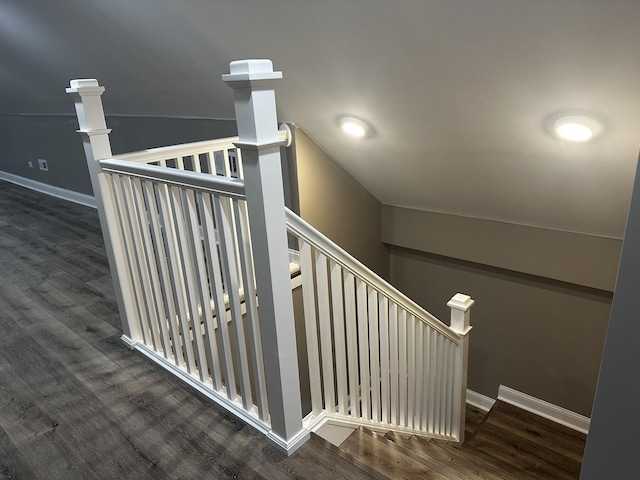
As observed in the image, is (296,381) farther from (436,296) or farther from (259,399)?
(436,296)

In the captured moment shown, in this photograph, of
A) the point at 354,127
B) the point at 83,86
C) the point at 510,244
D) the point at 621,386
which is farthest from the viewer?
the point at 510,244

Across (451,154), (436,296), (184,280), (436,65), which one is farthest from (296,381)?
(436,296)

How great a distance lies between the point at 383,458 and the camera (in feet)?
7.51

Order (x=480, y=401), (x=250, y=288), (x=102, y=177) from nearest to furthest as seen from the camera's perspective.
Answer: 1. (x=250, y=288)
2. (x=102, y=177)
3. (x=480, y=401)

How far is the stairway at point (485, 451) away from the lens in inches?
89.4

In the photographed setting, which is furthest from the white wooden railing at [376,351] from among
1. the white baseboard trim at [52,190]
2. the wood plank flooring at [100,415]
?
the white baseboard trim at [52,190]

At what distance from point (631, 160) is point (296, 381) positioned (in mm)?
2071

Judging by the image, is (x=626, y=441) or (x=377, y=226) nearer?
(x=626, y=441)

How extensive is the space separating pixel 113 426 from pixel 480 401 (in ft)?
11.8

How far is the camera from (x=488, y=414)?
4270 millimetres

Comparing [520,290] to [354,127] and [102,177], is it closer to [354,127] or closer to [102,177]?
[354,127]

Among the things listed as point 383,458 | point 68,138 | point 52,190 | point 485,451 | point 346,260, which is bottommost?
point 485,451

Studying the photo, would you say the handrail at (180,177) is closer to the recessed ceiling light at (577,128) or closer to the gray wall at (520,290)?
the recessed ceiling light at (577,128)

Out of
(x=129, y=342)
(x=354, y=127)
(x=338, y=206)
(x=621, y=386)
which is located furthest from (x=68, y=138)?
(x=621, y=386)
